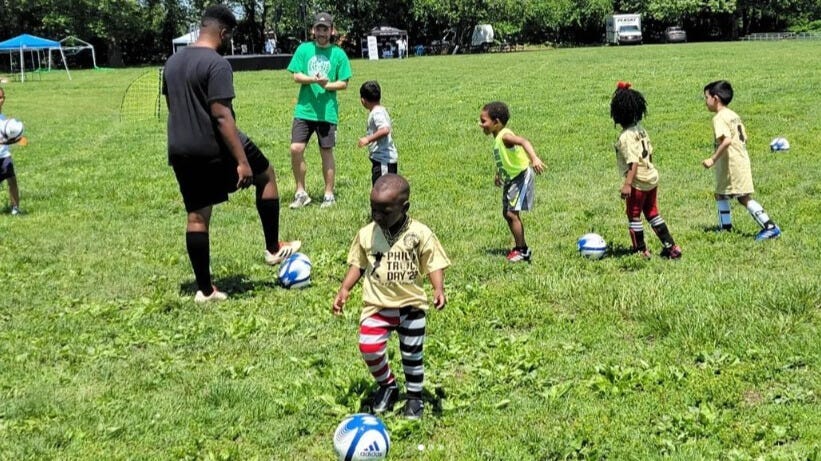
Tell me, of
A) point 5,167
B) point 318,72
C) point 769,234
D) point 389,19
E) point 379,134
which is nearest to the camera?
point 769,234

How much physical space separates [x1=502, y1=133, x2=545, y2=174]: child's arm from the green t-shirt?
319cm

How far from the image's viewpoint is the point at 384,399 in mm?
4500

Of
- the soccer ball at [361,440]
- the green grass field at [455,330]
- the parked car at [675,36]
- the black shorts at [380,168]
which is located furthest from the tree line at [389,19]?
the soccer ball at [361,440]

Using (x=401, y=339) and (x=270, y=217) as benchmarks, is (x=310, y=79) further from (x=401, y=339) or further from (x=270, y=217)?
(x=401, y=339)

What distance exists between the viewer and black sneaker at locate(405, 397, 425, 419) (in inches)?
173

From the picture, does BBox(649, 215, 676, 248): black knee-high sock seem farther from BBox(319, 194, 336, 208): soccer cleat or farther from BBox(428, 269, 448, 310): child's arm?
BBox(319, 194, 336, 208): soccer cleat

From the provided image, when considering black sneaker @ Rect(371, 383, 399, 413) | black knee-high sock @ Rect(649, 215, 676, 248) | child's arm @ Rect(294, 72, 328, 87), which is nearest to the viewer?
black sneaker @ Rect(371, 383, 399, 413)

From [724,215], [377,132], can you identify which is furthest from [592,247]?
[377,132]

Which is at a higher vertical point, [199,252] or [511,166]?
[511,166]

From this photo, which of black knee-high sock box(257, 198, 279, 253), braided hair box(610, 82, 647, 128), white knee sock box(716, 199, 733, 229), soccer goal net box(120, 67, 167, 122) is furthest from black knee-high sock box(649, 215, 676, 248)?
soccer goal net box(120, 67, 167, 122)

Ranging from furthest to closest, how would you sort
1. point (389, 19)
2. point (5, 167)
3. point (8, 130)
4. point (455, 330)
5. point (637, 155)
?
point (389, 19)
point (5, 167)
point (8, 130)
point (637, 155)
point (455, 330)

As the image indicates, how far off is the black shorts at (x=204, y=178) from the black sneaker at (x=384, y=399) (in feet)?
8.21

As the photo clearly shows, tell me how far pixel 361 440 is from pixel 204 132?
3.06 metres

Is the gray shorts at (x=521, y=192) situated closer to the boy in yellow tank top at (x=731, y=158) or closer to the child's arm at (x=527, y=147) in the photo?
the child's arm at (x=527, y=147)
